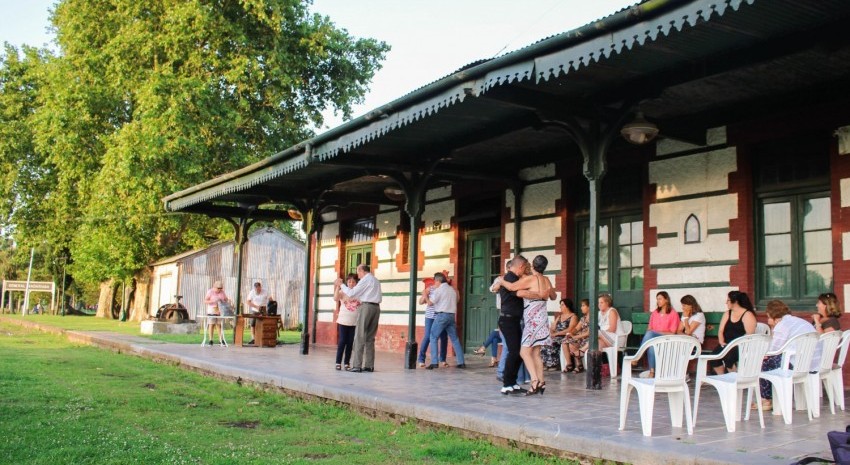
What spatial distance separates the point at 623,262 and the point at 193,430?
6671 millimetres

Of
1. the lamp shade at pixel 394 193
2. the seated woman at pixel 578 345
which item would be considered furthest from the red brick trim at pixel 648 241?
the lamp shade at pixel 394 193

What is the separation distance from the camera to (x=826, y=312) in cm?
809

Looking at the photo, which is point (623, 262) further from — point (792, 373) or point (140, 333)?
point (140, 333)

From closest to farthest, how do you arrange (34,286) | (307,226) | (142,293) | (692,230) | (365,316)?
(692,230) < (365,316) < (307,226) < (142,293) < (34,286)

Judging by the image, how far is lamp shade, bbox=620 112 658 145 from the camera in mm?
8875

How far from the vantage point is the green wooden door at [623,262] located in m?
10.8

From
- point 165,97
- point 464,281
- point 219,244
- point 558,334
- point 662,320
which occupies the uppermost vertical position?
point 165,97

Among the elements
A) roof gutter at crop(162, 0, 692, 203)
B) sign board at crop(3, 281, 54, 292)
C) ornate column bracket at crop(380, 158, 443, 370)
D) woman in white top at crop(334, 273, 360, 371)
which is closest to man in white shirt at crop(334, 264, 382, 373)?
woman in white top at crop(334, 273, 360, 371)

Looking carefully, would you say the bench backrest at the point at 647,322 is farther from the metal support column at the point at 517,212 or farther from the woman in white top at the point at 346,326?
the woman in white top at the point at 346,326

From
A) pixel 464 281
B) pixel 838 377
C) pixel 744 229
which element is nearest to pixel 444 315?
pixel 464 281

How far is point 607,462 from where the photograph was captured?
5.31 m

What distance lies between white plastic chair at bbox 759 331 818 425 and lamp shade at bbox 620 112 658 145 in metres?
3.16

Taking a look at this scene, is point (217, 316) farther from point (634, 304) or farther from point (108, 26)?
point (108, 26)

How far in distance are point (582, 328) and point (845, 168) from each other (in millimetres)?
3995
